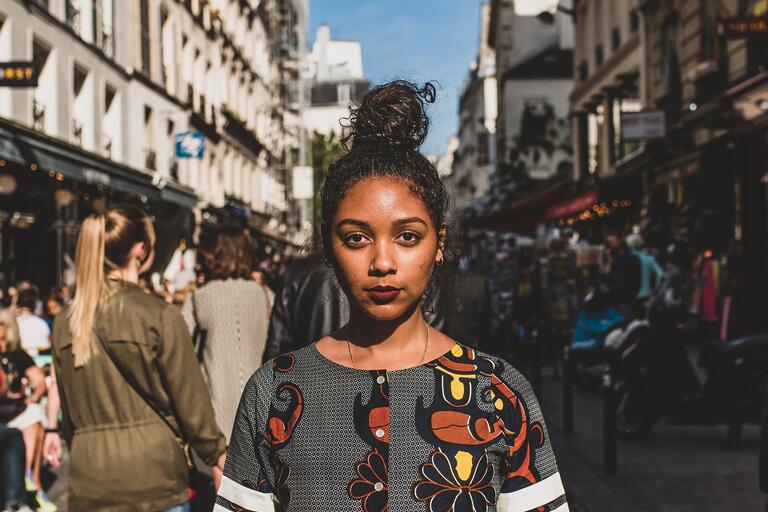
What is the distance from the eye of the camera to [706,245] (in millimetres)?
14953

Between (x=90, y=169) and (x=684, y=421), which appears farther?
(x=90, y=169)

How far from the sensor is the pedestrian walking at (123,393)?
3346 mm

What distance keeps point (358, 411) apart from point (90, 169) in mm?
14985

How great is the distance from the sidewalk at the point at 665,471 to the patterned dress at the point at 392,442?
13.6 ft

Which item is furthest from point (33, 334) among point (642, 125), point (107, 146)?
point (107, 146)

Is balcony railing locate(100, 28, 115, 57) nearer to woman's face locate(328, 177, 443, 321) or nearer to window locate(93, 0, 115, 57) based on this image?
window locate(93, 0, 115, 57)

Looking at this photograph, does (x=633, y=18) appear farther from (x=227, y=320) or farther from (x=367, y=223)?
(x=367, y=223)

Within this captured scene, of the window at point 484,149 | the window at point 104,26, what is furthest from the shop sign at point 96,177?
the window at point 484,149

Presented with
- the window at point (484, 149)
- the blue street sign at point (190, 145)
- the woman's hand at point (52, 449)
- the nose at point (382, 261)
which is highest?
the window at point (484, 149)

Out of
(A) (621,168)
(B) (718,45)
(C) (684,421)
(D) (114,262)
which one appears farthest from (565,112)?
(D) (114,262)

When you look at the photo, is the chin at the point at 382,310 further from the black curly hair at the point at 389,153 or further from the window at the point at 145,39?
the window at the point at 145,39

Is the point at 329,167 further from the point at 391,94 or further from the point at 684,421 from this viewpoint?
the point at 684,421

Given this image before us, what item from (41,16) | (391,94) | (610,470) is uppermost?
(41,16)

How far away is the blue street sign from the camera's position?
2609 centimetres
